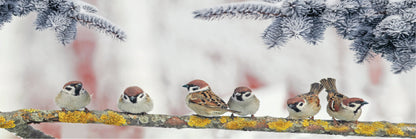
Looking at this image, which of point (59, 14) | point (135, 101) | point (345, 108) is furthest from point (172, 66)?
point (345, 108)

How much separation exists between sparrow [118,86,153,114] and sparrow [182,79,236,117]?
0.09 meters

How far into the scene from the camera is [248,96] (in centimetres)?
89

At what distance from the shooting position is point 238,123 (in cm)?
90

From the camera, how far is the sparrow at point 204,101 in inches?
34.8

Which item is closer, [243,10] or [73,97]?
[243,10]

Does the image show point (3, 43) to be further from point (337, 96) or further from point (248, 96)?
point (337, 96)

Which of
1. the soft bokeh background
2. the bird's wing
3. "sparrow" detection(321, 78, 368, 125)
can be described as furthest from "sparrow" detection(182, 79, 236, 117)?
"sparrow" detection(321, 78, 368, 125)

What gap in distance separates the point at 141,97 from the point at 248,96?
228 millimetres

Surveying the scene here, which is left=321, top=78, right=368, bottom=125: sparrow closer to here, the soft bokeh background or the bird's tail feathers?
the bird's tail feathers

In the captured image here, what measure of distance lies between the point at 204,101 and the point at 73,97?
29cm

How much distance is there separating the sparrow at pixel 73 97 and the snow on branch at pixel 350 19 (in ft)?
1.03

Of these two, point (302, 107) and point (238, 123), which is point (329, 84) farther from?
point (238, 123)

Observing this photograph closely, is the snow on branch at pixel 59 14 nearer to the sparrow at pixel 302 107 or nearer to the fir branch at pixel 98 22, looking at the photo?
the fir branch at pixel 98 22

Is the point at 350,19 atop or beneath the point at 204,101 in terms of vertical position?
atop
